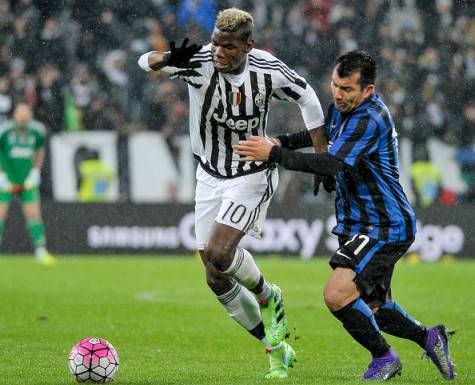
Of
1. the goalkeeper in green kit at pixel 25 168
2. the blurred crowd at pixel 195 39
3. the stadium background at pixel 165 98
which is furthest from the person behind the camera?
the blurred crowd at pixel 195 39

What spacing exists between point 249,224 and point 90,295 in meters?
5.23

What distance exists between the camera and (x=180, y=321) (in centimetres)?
945

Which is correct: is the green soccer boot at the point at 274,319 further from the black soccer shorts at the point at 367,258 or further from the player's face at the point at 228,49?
the player's face at the point at 228,49

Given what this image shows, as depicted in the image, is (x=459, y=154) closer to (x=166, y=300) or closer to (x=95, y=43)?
(x=95, y=43)

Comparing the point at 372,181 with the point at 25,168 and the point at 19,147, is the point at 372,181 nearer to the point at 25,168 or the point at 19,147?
the point at 25,168

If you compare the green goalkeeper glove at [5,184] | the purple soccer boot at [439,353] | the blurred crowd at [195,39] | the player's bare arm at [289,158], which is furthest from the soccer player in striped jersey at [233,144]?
the blurred crowd at [195,39]

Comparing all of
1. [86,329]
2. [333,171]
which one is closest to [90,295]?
[86,329]

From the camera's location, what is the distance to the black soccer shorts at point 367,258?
19.5 feet

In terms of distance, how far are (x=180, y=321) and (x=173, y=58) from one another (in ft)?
11.8

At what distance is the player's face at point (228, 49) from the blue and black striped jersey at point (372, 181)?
32.0 inches

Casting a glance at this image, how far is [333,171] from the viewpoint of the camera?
5.88 metres

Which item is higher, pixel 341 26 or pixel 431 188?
pixel 341 26

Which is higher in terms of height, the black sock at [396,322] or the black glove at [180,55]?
the black glove at [180,55]

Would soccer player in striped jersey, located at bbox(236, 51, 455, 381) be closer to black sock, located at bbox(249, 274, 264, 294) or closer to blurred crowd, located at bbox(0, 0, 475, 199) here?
black sock, located at bbox(249, 274, 264, 294)
